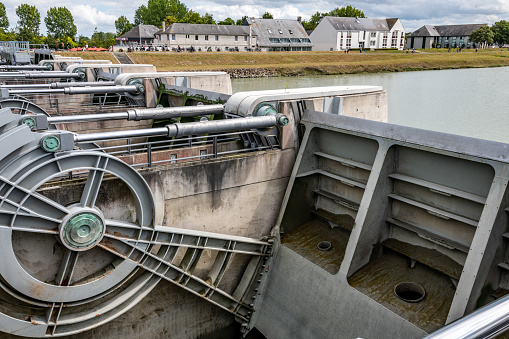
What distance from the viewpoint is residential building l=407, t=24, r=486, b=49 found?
374 ft

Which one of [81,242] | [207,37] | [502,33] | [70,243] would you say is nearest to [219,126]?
[81,242]

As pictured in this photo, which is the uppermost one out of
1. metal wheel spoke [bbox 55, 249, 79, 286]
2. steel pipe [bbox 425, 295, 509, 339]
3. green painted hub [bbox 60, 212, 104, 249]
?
steel pipe [bbox 425, 295, 509, 339]

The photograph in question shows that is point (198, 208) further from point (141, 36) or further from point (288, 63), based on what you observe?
point (141, 36)

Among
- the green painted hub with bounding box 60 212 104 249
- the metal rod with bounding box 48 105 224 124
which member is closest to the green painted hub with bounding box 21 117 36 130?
the metal rod with bounding box 48 105 224 124

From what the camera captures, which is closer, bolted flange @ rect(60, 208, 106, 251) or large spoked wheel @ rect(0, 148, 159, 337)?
large spoked wheel @ rect(0, 148, 159, 337)

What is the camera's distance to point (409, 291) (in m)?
7.11

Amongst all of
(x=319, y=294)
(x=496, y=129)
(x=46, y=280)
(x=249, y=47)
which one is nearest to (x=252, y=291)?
(x=319, y=294)

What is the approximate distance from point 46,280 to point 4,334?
1009 mm

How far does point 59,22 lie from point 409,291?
12358cm

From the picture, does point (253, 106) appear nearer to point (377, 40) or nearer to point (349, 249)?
point (349, 249)

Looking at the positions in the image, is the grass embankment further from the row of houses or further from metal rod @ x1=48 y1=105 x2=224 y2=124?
metal rod @ x1=48 y1=105 x2=224 y2=124

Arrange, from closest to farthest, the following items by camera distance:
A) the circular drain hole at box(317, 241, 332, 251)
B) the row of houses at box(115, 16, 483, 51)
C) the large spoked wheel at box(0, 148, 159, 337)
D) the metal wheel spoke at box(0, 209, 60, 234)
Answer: the metal wheel spoke at box(0, 209, 60, 234) < the large spoked wheel at box(0, 148, 159, 337) < the circular drain hole at box(317, 241, 332, 251) < the row of houses at box(115, 16, 483, 51)

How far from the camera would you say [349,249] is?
290 inches

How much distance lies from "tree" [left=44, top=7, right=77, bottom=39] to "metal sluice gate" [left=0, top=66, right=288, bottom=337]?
118m
